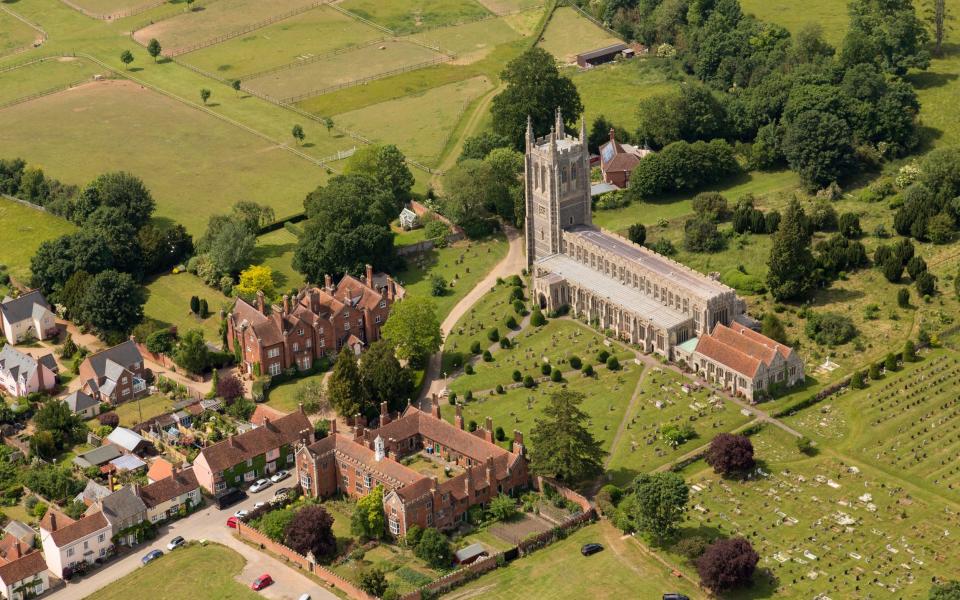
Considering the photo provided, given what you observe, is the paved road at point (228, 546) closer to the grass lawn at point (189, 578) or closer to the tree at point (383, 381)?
the grass lawn at point (189, 578)

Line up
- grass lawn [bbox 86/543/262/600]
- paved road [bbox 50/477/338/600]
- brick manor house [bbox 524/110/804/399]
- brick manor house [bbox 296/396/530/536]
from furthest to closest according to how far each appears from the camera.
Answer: brick manor house [bbox 524/110/804/399], brick manor house [bbox 296/396/530/536], grass lawn [bbox 86/543/262/600], paved road [bbox 50/477/338/600]

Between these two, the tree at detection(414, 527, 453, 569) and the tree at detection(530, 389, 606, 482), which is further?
the tree at detection(530, 389, 606, 482)

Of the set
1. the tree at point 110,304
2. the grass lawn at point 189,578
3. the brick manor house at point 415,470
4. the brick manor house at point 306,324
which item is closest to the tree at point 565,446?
the brick manor house at point 415,470

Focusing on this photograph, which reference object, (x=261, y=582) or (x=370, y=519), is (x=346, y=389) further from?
(x=261, y=582)

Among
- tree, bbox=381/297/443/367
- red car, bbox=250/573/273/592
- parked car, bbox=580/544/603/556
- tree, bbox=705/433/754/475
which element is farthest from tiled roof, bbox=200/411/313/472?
tree, bbox=705/433/754/475

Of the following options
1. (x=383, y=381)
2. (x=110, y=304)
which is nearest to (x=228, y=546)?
(x=383, y=381)

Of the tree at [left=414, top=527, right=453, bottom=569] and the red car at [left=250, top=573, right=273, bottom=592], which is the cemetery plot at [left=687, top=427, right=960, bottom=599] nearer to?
the tree at [left=414, top=527, right=453, bottom=569]
